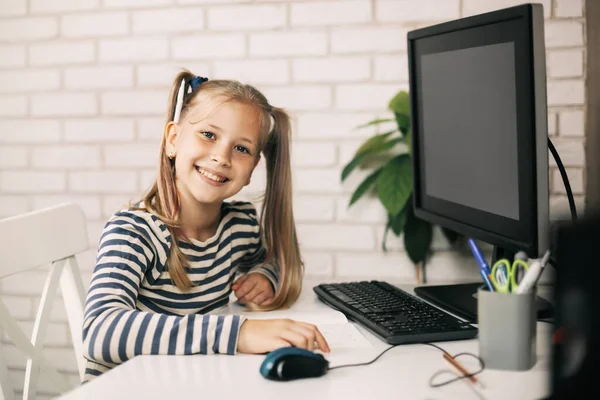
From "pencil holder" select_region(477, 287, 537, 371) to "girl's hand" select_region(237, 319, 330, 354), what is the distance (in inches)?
9.5

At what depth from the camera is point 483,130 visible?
1.35 meters

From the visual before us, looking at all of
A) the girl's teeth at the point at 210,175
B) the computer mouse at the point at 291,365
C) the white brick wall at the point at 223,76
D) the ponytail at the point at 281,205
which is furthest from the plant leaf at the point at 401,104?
the computer mouse at the point at 291,365

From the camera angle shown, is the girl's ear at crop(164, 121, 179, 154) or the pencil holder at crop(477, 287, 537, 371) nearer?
the pencil holder at crop(477, 287, 537, 371)

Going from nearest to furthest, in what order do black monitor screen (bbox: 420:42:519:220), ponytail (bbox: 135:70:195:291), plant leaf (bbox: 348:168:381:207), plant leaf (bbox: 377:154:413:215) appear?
black monitor screen (bbox: 420:42:519:220)
ponytail (bbox: 135:70:195:291)
plant leaf (bbox: 377:154:413:215)
plant leaf (bbox: 348:168:381:207)

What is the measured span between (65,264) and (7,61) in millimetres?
994

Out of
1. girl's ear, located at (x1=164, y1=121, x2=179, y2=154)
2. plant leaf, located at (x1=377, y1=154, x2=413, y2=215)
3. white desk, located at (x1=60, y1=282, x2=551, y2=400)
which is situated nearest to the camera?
white desk, located at (x1=60, y1=282, x2=551, y2=400)

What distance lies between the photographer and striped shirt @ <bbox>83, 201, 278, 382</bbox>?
3.64ft

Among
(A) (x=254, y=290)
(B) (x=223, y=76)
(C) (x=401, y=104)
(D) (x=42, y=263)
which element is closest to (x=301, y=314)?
(A) (x=254, y=290)

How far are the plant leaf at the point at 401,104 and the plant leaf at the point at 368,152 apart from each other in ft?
0.23

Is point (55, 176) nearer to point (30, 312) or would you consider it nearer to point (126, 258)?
point (30, 312)

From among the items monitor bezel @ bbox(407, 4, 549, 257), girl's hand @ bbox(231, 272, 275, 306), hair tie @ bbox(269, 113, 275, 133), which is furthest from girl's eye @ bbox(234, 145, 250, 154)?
monitor bezel @ bbox(407, 4, 549, 257)

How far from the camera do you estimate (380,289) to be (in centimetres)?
150

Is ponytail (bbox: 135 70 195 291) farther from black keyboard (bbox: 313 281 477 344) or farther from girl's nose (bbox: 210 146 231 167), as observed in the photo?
black keyboard (bbox: 313 281 477 344)

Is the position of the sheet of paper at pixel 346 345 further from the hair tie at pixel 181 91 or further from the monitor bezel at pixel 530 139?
the hair tie at pixel 181 91
